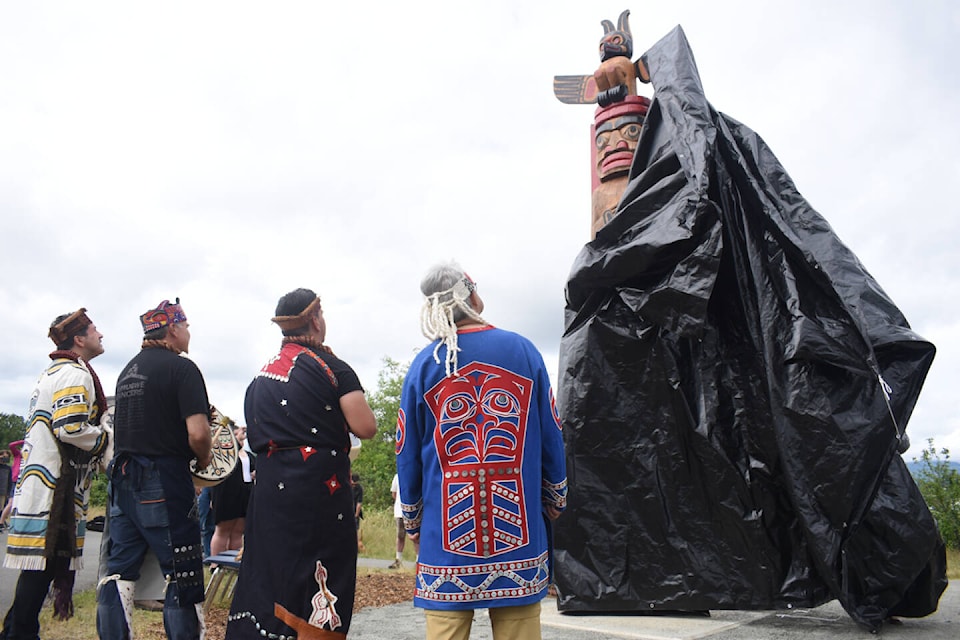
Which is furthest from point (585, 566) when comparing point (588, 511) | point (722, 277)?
point (722, 277)

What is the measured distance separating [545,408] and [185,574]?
6.04 ft

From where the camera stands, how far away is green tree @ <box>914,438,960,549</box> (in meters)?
8.00

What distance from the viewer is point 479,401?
2.49 m

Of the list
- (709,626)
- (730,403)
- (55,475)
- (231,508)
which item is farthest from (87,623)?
(730,403)

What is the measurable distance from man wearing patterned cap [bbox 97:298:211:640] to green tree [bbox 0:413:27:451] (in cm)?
1945

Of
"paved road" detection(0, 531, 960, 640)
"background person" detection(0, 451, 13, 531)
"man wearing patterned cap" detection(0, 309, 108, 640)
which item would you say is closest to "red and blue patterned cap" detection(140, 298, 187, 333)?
"man wearing patterned cap" detection(0, 309, 108, 640)

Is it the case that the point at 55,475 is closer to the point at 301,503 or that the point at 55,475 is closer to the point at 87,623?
the point at 87,623

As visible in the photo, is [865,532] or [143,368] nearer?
[143,368]

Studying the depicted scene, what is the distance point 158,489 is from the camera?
327 cm

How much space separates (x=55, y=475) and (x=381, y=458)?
1715 centimetres

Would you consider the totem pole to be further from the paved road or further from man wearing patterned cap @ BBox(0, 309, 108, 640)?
man wearing patterned cap @ BBox(0, 309, 108, 640)

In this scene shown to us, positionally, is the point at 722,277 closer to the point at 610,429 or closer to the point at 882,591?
the point at 610,429

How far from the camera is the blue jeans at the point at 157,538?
10.5 feet

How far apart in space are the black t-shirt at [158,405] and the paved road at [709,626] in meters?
1.65
